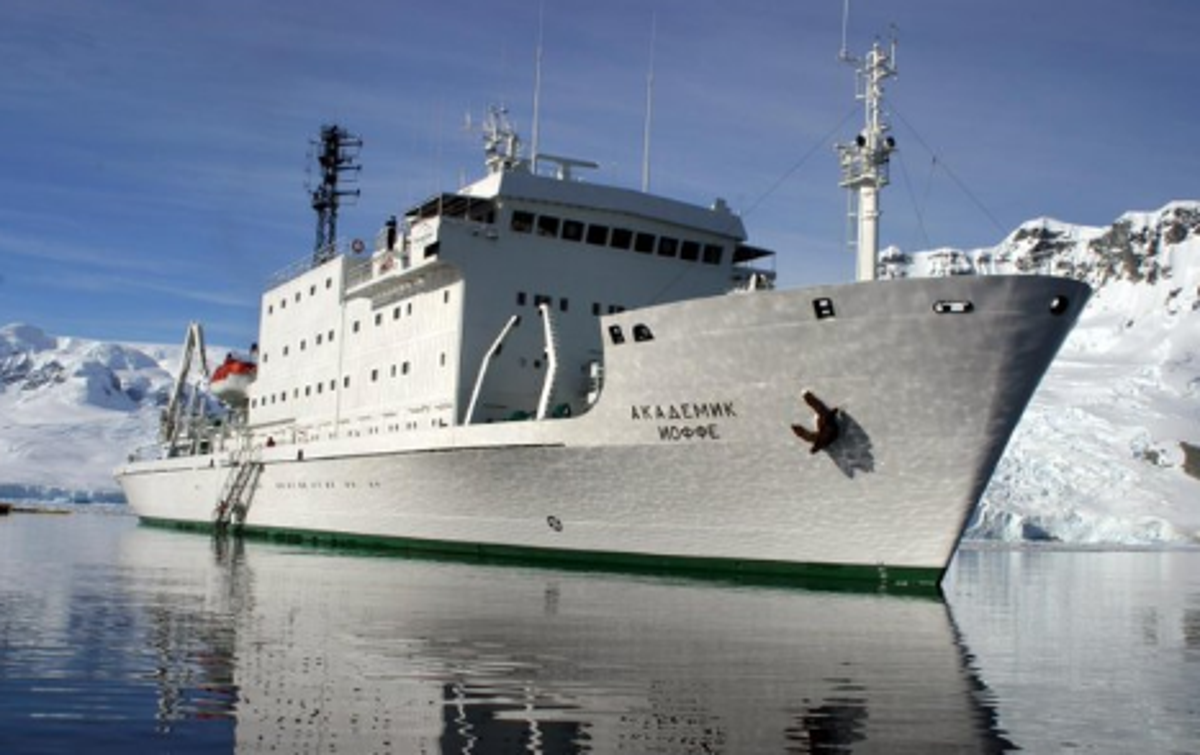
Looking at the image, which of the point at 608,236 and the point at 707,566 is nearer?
the point at 707,566

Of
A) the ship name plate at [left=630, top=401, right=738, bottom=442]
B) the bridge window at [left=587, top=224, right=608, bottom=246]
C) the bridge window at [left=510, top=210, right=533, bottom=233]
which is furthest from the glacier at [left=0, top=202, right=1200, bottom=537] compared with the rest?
the bridge window at [left=510, top=210, right=533, bottom=233]

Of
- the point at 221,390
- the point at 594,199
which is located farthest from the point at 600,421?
the point at 221,390

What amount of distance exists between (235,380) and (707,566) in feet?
74.2

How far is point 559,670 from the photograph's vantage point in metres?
9.49

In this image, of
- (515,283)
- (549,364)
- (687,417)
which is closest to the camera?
(687,417)

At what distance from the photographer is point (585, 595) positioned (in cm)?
1669

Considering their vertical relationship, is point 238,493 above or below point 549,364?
below

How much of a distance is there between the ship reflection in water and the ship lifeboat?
2180 cm

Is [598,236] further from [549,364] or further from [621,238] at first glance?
[549,364]

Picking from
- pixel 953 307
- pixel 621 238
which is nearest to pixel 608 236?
pixel 621 238

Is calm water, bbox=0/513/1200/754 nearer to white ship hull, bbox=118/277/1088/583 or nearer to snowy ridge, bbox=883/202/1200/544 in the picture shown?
white ship hull, bbox=118/277/1088/583

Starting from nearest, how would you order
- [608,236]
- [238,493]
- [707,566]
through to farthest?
[707,566] → [608,236] → [238,493]

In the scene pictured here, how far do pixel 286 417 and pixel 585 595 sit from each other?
1994 cm

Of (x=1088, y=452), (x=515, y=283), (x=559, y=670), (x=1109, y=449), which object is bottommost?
(x=559, y=670)
